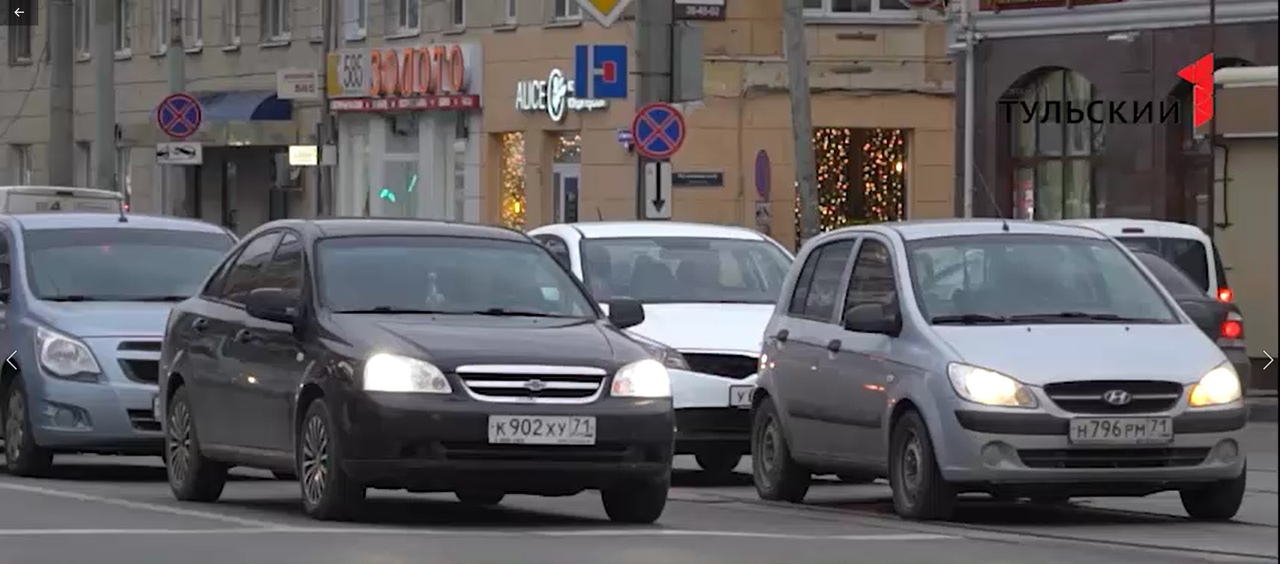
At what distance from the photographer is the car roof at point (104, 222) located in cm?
1925

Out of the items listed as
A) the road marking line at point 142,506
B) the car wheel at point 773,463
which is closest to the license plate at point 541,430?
the road marking line at point 142,506

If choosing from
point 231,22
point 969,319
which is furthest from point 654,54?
point 231,22

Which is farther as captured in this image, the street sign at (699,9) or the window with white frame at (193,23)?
the window with white frame at (193,23)

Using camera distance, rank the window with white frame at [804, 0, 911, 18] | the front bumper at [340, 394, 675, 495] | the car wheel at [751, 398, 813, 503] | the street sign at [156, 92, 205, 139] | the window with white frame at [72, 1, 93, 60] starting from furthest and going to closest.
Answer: the window with white frame at [72, 1, 93, 60], the window with white frame at [804, 0, 911, 18], the street sign at [156, 92, 205, 139], the car wheel at [751, 398, 813, 503], the front bumper at [340, 394, 675, 495]

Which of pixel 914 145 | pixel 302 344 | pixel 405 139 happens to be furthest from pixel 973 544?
pixel 405 139

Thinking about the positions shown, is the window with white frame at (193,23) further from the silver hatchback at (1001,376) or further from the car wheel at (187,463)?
the silver hatchback at (1001,376)

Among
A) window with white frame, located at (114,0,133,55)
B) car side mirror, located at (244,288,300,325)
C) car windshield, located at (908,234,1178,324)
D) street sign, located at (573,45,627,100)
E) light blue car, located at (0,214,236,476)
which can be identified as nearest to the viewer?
car side mirror, located at (244,288,300,325)

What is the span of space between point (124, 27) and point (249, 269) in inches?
1982

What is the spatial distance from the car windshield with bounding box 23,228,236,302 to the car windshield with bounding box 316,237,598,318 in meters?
3.83

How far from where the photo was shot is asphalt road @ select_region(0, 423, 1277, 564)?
39.2 feet

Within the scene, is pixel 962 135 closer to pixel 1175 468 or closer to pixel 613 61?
pixel 613 61

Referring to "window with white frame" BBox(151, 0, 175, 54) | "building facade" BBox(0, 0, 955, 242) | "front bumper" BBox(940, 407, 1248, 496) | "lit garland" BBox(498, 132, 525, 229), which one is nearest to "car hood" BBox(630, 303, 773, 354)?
"front bumper" BBox(940, 407, 1248, 496)

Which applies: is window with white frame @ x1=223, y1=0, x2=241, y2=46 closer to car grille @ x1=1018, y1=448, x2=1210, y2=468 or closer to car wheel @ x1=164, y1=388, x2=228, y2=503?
car wheel @ x1=164, y1=388, x2=228, y2=503

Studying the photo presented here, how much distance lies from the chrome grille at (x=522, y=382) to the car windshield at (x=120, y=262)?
543cm
